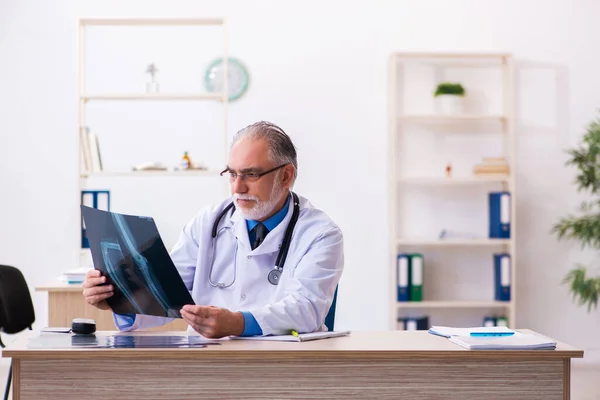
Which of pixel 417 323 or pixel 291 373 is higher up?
pixel 291 373

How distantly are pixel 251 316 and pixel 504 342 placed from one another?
62 centimetres

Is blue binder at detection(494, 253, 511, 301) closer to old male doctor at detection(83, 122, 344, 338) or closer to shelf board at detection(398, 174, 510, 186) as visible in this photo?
shelf board at detection(398, 174, 510, 186)

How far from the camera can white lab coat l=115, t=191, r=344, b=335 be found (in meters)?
2.28

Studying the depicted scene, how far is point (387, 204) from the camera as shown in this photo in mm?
5453

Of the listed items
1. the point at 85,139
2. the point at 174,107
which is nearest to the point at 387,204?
the point at 174,107

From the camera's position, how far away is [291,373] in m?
1.96

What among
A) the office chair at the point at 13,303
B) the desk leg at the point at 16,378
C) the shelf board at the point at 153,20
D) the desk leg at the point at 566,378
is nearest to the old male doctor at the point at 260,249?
the desk leg at the point at 16,378

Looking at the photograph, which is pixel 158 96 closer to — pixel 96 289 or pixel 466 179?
pixel 466 179

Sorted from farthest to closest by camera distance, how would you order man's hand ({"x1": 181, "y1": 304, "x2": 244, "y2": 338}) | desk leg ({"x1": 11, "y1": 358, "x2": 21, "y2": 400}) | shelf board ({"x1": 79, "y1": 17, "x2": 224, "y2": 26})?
shelf board ({"x1": 79, "y1": 17, "x2": 224, "y2": 26})
man's hand ({"x1": 181, "y1": 304, "x2": 244, "y2": 338})
desk leg ({"x1": 11, "y1": 358, "x2": 21, "y2": 400})

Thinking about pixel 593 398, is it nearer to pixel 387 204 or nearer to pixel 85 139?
pixel 387 204

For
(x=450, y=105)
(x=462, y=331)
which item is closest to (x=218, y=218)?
(x=462, y=331)

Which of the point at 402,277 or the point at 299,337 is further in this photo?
the point at 402,277

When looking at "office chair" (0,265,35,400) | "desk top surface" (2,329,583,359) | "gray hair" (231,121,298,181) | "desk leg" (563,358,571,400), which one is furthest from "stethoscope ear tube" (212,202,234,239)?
"office chair" (0,265,35,400)

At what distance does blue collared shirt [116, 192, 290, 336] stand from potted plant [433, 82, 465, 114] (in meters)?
2.95
